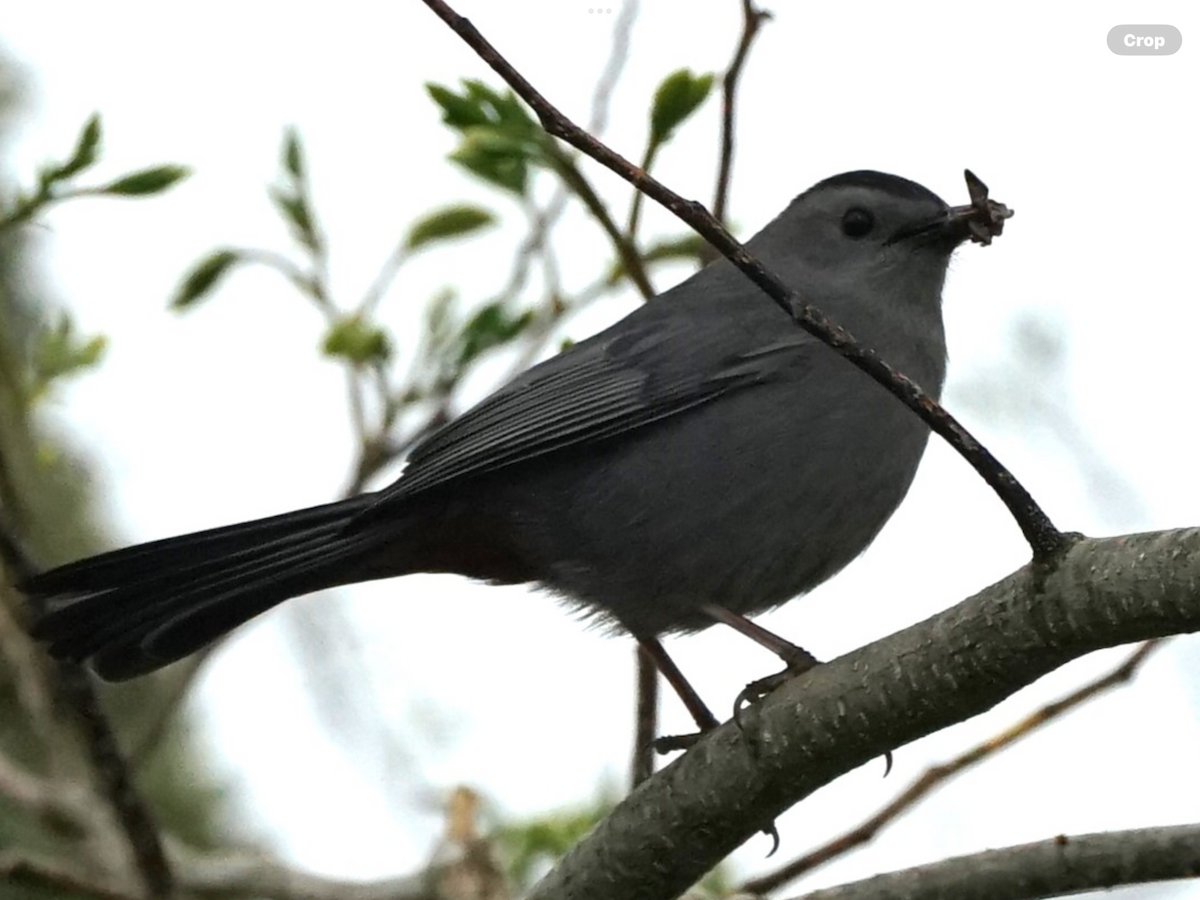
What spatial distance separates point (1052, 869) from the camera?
8.68 feet

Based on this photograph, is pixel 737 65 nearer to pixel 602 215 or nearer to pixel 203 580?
pixel 602 215

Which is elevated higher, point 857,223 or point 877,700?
point 857,223

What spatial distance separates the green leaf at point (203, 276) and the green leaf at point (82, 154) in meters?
0.73

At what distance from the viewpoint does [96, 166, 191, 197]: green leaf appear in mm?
3765

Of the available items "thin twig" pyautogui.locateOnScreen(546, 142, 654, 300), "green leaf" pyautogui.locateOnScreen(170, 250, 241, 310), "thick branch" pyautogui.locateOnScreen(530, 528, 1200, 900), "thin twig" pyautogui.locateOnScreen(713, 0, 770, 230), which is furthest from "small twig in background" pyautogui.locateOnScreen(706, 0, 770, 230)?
"green leaf" pyautogui.locateOnScreen(170, 250, 241, 310)

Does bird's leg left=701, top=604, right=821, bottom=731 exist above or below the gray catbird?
below

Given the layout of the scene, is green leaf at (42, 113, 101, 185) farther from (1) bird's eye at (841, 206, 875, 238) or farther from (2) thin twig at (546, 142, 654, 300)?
(1) bird's eye at (841, 206, 875, 238)

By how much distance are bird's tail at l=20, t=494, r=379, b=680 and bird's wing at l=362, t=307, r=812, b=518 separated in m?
0.13

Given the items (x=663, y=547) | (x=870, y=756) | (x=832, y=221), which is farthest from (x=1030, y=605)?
(x=832, y=221)

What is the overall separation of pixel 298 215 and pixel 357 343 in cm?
49

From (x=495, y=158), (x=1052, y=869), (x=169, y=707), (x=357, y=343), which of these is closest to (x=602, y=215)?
(x=495, y=158)

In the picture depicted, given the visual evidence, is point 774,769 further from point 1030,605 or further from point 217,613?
point 217,613

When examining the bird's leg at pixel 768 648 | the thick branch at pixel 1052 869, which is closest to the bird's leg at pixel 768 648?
the bird's leg at pixel 768 648

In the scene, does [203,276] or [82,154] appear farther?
[203,276]
